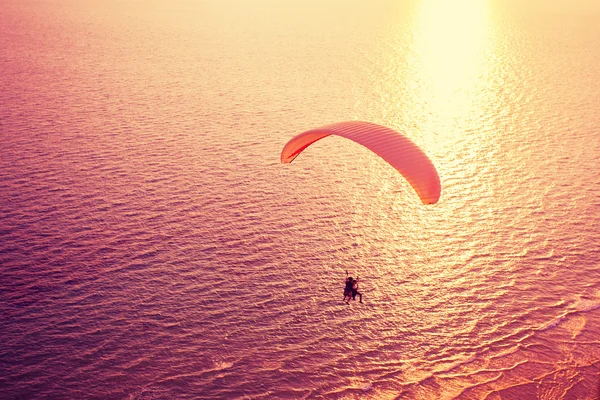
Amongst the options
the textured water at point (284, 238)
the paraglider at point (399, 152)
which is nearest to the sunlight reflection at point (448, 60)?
the textured water at point (284, 238)

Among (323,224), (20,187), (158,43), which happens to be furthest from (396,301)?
(158,43)

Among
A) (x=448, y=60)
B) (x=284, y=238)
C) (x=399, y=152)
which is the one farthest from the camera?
(x=448, y=60)

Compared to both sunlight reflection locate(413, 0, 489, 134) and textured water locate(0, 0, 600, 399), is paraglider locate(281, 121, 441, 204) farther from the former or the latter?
sunlight reflection locate(413, 0, 489, 134)

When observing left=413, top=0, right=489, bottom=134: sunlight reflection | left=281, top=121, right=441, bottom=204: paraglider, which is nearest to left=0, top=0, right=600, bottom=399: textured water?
left=413, top=0, right=489, bottom=134: sunlight reflection

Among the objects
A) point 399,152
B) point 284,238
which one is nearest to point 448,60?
point 284,238

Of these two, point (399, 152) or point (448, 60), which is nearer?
point (399, 152)

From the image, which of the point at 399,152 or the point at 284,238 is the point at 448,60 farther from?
the point at 399,152
